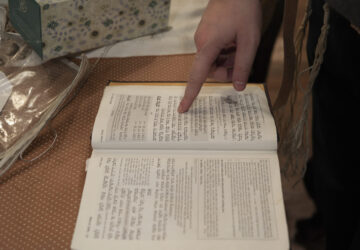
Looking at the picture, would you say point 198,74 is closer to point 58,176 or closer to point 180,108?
point 180,108

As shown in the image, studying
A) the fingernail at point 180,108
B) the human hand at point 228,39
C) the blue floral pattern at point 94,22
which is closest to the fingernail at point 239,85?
the human hand at point 228,39

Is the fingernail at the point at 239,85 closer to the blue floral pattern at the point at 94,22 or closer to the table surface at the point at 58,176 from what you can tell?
the table surface at the point at 58,176

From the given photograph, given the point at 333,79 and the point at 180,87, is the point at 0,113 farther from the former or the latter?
the point at 333,79

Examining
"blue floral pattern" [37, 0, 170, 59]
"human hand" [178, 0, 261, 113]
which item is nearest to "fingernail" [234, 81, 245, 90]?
Answer: "human hand" [178, 0, 261, 113]

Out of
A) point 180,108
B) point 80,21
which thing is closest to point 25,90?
point 80,21

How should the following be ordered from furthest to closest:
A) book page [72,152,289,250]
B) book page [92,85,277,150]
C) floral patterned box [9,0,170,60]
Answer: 1. floral patterned box [9,0,170,60]
2. book page [92,85,277,150]
3. book page [72,152,289,250]

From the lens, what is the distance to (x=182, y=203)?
60 centimetres

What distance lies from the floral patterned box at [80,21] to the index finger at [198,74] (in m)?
0.23

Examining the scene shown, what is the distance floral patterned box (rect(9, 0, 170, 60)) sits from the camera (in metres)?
0.77

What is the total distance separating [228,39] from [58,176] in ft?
1.28

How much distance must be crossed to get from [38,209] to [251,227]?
331mm

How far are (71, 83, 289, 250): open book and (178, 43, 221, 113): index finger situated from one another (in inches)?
0.9

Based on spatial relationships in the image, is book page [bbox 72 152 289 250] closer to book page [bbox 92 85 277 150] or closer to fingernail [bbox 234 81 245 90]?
book page [bbox 92 85 277 150]

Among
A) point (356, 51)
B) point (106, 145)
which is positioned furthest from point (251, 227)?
point (356, 51)
